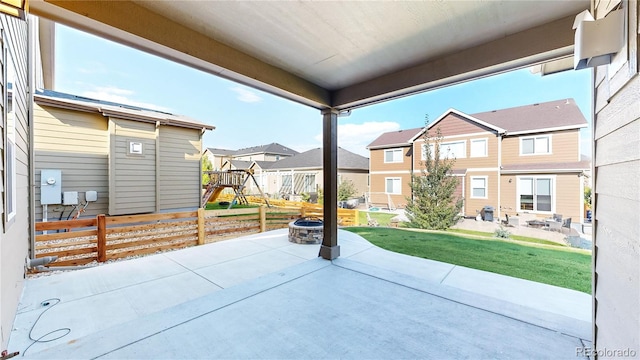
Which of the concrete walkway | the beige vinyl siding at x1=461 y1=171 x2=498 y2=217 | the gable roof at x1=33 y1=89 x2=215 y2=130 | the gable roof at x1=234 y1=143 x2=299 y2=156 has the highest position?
the gable roof at x1=234 y1=143 x2=299 y2=156

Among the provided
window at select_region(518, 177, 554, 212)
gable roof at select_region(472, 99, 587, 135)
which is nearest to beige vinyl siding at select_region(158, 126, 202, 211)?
window at select_region(518, 177, 554, 212)

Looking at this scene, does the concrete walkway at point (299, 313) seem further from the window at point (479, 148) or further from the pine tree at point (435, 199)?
the window at point (479, 148)

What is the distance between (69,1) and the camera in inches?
68.2

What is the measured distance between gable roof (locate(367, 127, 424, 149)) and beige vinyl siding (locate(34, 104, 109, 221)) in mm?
11698

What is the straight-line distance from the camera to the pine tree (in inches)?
332

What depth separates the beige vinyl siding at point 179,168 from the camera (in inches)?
287

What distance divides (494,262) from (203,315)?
15.2ft

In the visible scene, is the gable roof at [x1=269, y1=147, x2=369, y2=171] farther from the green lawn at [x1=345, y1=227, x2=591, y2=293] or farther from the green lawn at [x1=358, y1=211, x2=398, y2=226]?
the green lawn at [x1=345, y1=227, x2=591, y2=293]

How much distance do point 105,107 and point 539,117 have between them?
1445 centimetres

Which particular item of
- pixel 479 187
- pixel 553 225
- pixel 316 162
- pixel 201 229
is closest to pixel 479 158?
pixel 479 187

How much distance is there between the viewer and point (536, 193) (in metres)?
9.34

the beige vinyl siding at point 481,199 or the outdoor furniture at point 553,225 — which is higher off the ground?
the beige vinyl siding at point 481,199

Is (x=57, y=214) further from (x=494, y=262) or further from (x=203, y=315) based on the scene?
(x=494, y=262)

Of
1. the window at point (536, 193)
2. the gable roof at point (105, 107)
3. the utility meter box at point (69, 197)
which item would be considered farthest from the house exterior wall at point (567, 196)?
the utility meter box at point (69, 197)
